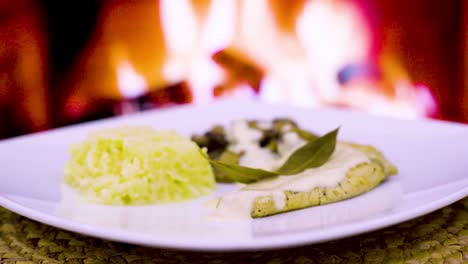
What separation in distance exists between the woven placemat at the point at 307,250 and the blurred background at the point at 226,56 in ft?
7.30

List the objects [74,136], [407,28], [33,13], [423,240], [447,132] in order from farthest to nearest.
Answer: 1. [407,28]
2. [33,13]
3. [74,136]
4. [447,132]
5. [423,240]

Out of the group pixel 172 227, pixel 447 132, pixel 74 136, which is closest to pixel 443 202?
pixel 172 227

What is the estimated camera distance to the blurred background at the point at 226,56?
3.81m

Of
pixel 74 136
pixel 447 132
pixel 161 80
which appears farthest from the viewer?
pixel 161 80

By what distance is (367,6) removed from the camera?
4.12m

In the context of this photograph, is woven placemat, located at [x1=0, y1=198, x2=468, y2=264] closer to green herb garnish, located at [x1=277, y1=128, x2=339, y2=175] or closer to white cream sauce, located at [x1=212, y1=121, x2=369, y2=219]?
white cream sauce, located at [x1=212, y1=121, x2=369, y2=219]

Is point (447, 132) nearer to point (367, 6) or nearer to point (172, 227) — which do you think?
point (172, 227)

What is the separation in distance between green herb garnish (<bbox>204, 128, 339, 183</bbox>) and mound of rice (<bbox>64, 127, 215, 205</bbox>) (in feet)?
0.51

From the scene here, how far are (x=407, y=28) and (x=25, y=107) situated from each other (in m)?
2.59

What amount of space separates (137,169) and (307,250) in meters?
0.67

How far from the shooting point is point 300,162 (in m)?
1.98

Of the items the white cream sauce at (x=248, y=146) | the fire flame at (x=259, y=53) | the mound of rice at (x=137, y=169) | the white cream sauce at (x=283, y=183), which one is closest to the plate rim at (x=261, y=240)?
the white cream sauce at (x=283, y=183)

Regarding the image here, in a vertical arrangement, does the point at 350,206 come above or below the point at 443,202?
below

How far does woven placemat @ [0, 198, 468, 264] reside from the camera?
155 centimetres
